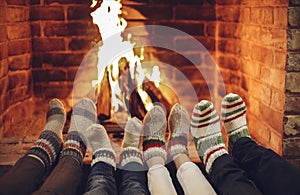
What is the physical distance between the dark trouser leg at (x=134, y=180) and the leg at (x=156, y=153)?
25 mm

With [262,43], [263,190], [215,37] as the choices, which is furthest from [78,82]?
[263,190]

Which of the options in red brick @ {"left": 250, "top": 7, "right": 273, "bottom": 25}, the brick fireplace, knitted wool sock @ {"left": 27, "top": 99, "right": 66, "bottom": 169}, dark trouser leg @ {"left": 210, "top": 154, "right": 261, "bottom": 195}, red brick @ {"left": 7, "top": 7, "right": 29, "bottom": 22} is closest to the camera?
dark trouser leg @ {"left": 210, "top": 154, "right": 261, "bottom": 195}

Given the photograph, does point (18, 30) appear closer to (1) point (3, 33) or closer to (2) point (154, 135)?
(1) point (3, 33)

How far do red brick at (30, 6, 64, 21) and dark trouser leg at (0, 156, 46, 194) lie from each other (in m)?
1.13

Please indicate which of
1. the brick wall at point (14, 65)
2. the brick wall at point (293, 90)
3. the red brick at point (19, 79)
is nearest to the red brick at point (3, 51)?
the brick wall at point (14, 65)

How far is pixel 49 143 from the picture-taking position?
1.50m

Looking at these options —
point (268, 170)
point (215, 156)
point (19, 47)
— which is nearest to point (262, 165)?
point (268, 170)

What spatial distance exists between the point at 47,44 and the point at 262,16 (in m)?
1.14

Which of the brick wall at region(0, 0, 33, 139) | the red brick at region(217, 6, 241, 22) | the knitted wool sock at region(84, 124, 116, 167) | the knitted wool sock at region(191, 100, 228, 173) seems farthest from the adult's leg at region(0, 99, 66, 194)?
the red brick at region(217, 6, 241, 22)

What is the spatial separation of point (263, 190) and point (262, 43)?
850mm

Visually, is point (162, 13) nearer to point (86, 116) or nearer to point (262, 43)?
point (262, 43)

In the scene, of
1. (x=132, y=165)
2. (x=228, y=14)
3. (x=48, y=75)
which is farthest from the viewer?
(x=48, y=75)

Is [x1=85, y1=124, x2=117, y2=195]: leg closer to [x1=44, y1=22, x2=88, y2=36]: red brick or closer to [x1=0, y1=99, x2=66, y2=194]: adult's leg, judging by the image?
[x1=0, y1=99, x2=66, y2=194]: adult's leg

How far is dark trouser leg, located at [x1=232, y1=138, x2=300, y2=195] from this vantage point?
117 centimetres
